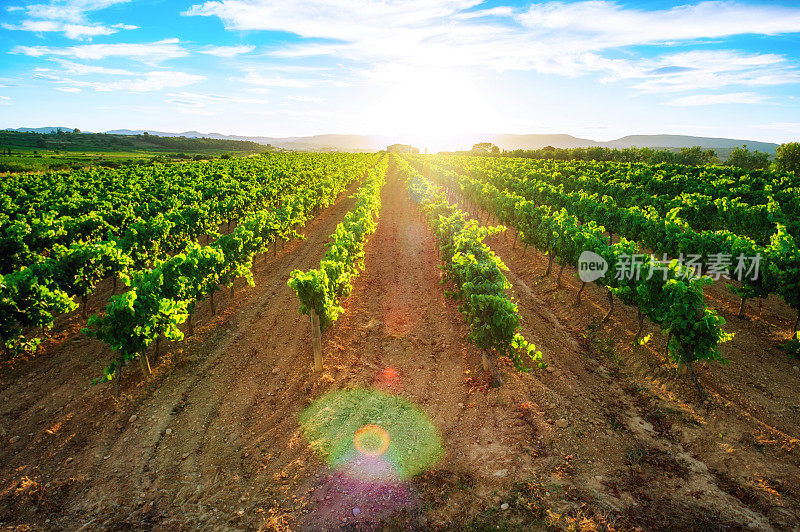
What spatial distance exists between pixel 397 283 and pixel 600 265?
29.3ft

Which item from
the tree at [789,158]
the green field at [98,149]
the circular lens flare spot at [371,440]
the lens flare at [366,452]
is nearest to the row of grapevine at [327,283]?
the lens flare at [366,452]

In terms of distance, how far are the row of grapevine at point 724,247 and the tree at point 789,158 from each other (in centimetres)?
6485

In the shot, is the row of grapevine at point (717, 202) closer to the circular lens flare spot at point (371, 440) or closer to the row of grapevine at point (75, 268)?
the circular lens flare spot at point (371, 440)

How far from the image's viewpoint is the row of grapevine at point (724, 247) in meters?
12.5

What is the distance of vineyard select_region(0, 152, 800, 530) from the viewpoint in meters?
7.34

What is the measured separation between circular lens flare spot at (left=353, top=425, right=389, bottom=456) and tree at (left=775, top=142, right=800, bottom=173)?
84.8m

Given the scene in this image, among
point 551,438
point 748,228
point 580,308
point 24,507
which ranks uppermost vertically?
point 748,228

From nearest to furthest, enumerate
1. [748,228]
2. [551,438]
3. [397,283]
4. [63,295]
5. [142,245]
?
1. [551,438]
2. [63,295]
3. [142,245]
4. [397,283]
5. [748,228]

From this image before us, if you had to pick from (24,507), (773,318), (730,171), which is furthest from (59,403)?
(730,171)

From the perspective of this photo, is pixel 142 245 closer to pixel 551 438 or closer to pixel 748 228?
pixel 551 438

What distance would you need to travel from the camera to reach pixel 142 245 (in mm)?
16828

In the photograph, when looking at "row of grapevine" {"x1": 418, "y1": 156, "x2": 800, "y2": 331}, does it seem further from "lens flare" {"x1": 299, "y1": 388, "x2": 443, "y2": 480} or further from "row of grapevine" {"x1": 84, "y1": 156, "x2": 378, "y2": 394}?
"row of grapevine" {"x1": 84, "y1": 156, "x2": 378, "y2": 394}

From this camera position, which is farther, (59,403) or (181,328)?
(181,328)

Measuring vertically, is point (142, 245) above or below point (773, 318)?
above
